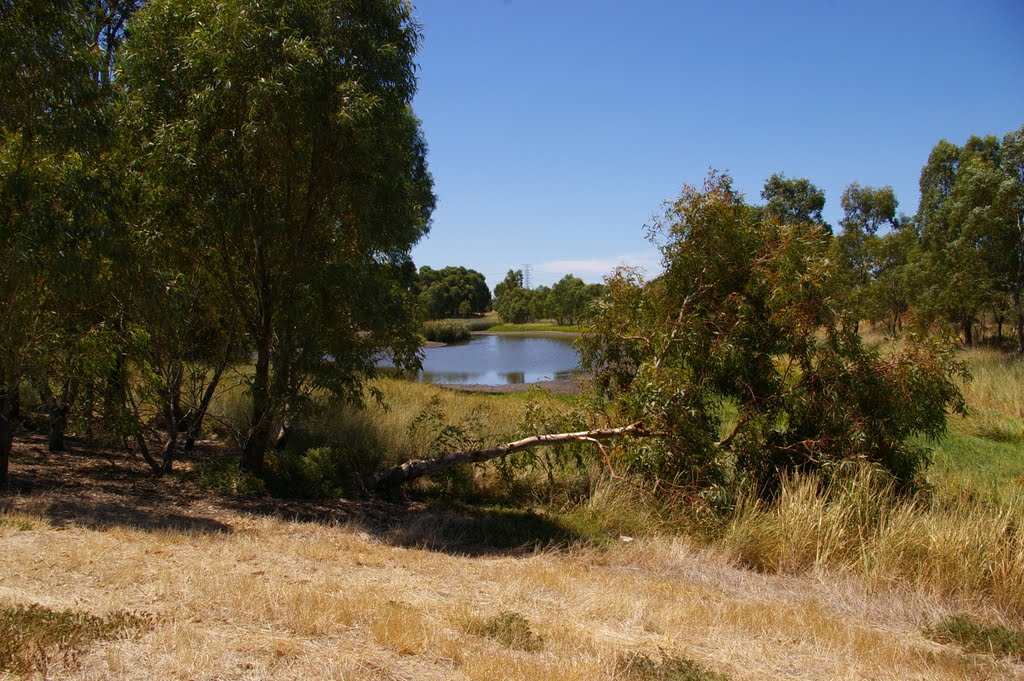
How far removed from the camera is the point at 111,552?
20.3 ft

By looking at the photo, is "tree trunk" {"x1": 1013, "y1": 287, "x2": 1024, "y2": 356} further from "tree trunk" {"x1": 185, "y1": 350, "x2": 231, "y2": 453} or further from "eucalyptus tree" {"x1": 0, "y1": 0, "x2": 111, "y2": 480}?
"eucalyptus tree" {"x1": 0, "y1": 0, "x2": 111, "y2": 480}

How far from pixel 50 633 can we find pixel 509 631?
272 cm

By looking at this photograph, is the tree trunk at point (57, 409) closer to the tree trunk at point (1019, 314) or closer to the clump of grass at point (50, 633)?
the clump of grass at point (50, 633)

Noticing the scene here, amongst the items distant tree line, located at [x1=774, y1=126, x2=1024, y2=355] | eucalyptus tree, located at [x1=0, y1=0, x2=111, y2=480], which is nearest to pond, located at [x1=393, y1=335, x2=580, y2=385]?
distant tree line, located at [x1=774, y1=126, x2=1024, y2=355]

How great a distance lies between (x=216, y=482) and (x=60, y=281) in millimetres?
3560

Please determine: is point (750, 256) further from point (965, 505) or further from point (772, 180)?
point (772, 180)

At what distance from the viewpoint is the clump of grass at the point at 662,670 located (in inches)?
167

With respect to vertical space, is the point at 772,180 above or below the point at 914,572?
above

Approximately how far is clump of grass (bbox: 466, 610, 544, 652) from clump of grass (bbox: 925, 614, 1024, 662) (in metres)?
3.38

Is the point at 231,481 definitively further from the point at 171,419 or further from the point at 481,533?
the point at 481,533

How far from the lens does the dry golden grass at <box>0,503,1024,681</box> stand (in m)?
4.18

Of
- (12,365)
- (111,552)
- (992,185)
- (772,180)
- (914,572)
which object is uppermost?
(772,180)

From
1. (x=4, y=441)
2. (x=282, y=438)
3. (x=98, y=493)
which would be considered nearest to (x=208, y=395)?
(x=282, y=438)

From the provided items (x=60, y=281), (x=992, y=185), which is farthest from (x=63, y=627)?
(x=992, y=185)
